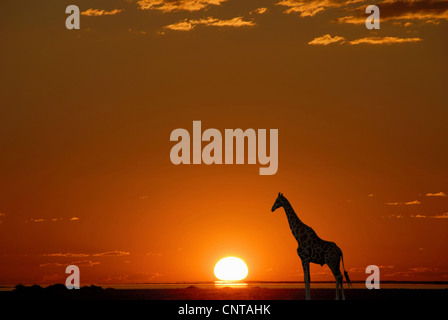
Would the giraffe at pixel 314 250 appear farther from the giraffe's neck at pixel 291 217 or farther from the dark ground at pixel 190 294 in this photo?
the dark ground at pixel 190 294

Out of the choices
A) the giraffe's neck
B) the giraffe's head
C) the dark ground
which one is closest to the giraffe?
the giraffe's neck

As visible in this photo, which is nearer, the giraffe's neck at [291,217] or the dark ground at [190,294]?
the giraffe's neck at [291,217]

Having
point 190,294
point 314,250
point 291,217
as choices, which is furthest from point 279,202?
point 190,294

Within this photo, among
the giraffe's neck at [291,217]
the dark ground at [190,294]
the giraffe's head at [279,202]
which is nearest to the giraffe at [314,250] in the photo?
the giraffe's neck at [291,217]

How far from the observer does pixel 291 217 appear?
31.7 metres

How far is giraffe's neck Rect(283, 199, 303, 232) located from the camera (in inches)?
1238

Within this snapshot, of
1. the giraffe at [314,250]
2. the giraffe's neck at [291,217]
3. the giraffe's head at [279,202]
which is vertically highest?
the giraffe's head at [279,202]

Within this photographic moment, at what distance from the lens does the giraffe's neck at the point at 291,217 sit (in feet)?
103

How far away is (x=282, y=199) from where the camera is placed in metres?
32.0
